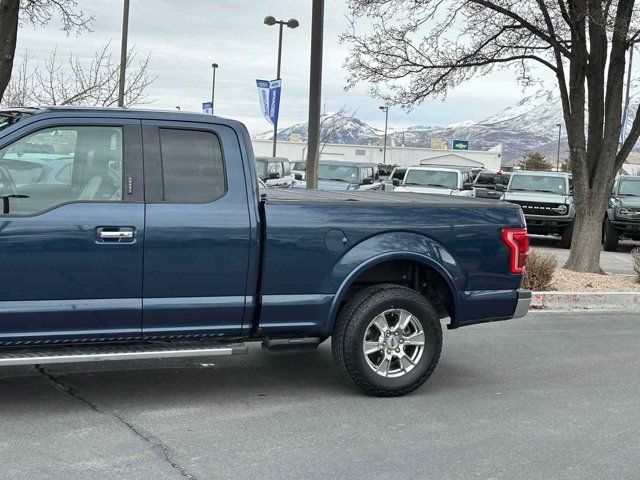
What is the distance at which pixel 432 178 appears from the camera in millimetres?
21828

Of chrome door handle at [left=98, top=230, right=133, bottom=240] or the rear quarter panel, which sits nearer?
chrome door handle at [left=98, top=230, right=133, bottom=240]

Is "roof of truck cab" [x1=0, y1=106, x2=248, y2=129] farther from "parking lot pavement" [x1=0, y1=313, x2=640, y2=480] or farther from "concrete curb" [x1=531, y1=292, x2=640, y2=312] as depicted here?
"concrete curb" [x1=531, y1=292, x2=640, y2=312]

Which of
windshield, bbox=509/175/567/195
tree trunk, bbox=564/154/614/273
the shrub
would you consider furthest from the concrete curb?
windshield, bbox=509/175/567/195

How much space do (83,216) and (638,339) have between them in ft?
19.7

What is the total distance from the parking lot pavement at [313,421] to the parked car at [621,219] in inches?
495

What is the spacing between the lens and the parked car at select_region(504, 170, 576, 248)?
19.9 meters

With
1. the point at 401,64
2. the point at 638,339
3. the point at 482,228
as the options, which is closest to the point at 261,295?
the point at 482,228

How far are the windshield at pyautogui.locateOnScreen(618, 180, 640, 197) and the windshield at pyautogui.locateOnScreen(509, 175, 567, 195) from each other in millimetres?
1391

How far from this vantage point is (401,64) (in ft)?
44.5

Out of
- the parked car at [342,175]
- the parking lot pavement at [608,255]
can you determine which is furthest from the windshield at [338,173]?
the parking lot pavement at [608,255]

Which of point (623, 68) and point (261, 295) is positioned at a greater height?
point (623, 68)

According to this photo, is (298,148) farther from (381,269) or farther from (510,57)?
(381,269)

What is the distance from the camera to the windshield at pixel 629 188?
68.4ft

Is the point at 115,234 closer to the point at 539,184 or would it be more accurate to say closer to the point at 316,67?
the point at 316,67
